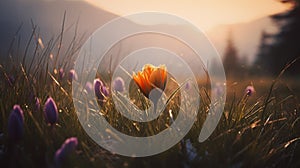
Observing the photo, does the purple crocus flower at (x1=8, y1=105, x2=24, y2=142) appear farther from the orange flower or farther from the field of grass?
the orange flower

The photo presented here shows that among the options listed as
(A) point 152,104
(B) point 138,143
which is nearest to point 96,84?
(A) point 152,104

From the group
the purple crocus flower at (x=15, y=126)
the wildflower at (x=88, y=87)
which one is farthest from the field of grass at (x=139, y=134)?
the wildflower at (x=88, y=87)

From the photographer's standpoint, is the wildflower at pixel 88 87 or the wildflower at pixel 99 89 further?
the wildflower at pixel 88 87

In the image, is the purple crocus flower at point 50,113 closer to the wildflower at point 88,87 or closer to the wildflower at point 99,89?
the wildflower at point 99,89

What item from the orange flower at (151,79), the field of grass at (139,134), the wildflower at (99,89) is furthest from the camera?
the wildflower at (99,89)

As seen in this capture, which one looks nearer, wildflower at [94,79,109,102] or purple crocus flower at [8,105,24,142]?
purple crocus flower at [8,105,24,142]

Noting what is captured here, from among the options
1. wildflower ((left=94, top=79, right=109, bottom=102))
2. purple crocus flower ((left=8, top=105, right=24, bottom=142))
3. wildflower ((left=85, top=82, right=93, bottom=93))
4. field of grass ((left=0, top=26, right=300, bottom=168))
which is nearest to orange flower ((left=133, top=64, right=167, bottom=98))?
field of grass ((left=0, top=26, right=300, bottom=168))

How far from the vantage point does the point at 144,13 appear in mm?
3947

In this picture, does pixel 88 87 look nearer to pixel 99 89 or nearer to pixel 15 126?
pixel 99 89

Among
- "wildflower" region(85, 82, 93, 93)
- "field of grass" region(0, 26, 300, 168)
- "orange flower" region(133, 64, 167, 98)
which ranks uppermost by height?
"orange flower" region(133, 64, 167, 98)

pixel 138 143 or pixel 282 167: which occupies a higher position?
pixel 138 143

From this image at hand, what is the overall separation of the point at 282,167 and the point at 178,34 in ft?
6.95

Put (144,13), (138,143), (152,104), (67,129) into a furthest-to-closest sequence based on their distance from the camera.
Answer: (144,13), (152,104), (67,129), (138,143)

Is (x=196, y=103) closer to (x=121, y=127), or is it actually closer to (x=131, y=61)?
(x=121, y=127)
